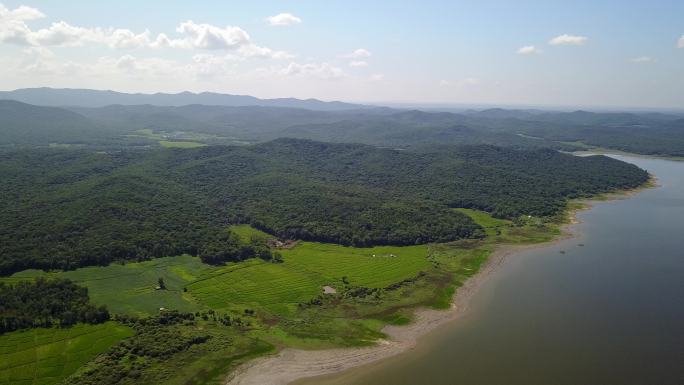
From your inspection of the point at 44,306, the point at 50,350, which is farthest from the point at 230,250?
the point at 50,350

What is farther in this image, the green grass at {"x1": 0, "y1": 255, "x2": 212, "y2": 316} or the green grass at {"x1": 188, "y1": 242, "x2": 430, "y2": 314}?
the green grass at {"x1": 188, "y1": 242, "x2": 430, "y2": 314}

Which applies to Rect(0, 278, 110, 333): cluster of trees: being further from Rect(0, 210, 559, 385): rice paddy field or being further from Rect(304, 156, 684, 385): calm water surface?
Rect(304, 156, 684, 385): calm water surface

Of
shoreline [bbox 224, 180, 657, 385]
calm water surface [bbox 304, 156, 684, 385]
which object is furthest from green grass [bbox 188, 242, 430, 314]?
calm water surface [bbox 304, 156, 684, 385]

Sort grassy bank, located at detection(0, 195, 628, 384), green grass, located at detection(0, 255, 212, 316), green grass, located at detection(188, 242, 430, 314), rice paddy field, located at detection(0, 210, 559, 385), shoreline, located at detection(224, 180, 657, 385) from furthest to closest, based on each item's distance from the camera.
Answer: green grass, located at detection(188, 242, 430, 314), green grass, located at detection(0, 255, 212, 316), grassy bank, located at detection(0, 195, 628, 384), rice paddy field, located at detection(0, 210, 559, 385), shoreline, located at detection(224, 180, 657, 385)

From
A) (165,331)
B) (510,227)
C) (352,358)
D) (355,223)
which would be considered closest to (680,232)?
(510,227)

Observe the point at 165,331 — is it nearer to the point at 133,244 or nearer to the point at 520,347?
the point at 133,244

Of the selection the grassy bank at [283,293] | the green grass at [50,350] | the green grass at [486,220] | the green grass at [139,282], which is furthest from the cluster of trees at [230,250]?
the green grass at [486,220]
